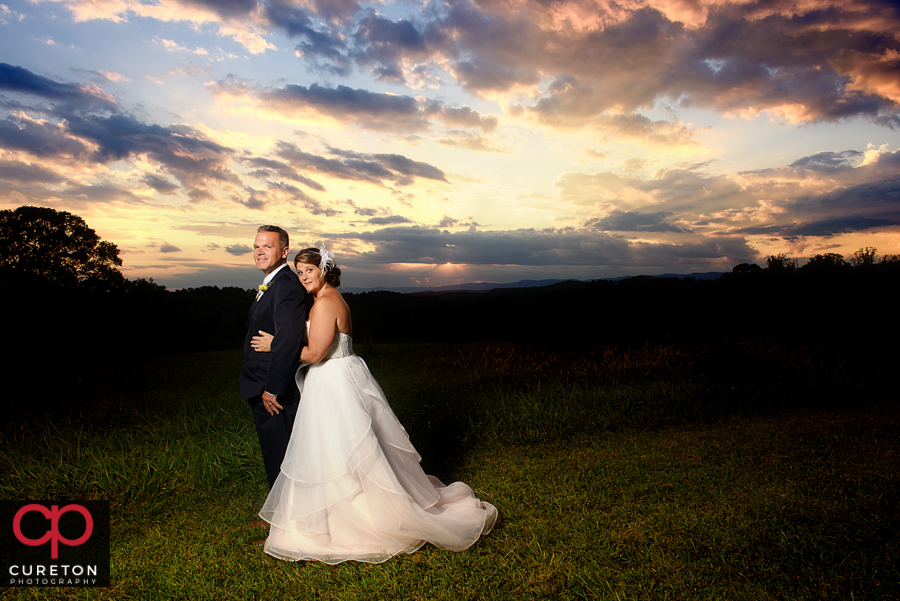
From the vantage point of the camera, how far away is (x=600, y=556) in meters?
3.50

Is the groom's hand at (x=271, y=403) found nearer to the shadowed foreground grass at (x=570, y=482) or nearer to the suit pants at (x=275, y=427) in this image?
the suit pants at (x=275, y=427)

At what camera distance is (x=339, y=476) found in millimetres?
3410

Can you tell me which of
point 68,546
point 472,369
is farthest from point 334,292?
point 472,369

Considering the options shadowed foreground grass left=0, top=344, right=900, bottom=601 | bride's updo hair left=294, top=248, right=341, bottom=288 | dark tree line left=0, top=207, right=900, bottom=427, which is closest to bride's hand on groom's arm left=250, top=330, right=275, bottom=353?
bride's updo hair left=294, top=248, right=341, bottom=288

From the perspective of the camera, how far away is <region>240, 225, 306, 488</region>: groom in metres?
3.54

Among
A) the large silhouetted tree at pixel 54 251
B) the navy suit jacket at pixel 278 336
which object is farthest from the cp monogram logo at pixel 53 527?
the large silhouetted tree at pixel 54 251

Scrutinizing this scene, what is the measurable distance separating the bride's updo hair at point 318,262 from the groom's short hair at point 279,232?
277 millimetres

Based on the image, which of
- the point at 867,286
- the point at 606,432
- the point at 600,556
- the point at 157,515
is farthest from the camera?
the point at 867,286

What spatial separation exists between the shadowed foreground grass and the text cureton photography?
114 mm

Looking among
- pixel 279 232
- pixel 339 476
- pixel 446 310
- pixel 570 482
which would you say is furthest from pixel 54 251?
pixel 570 482

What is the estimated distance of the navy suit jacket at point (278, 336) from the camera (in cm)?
Result: 354

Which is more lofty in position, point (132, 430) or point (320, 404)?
point (320, 404)

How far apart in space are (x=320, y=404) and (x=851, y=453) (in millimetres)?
6362

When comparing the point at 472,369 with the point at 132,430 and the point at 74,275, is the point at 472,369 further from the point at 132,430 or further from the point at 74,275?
the point at 74,275
